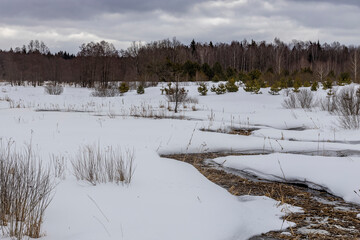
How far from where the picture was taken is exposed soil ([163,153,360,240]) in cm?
323

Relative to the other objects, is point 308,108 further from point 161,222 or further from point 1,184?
point 1,184

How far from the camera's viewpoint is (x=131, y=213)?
344 centimetres

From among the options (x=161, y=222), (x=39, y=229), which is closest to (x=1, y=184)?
(x=39, y=229)

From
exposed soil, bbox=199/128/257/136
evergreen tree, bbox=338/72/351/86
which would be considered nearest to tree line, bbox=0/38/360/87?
evergreen tree, bbox=338/72/351/86

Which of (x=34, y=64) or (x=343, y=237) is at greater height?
(x=34, y=64)

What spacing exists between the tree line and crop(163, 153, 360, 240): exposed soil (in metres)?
9.35

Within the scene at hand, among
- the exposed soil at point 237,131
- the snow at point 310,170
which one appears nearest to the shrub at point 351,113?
the exposed soil at point 237,131

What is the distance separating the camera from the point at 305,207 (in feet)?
13.5

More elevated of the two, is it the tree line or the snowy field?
the tree line

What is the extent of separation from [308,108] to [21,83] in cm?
4750

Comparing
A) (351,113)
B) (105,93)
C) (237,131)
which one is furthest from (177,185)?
(105,93)

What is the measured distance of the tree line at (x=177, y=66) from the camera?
3347 cm

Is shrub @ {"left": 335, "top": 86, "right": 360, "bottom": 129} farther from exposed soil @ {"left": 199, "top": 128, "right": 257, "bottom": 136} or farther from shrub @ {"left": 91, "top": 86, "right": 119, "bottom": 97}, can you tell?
shrub @ {"left": 91, "top": 86, "right": 119, "bottom": 97}

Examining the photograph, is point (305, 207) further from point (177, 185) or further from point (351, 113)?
point (351, 113)
